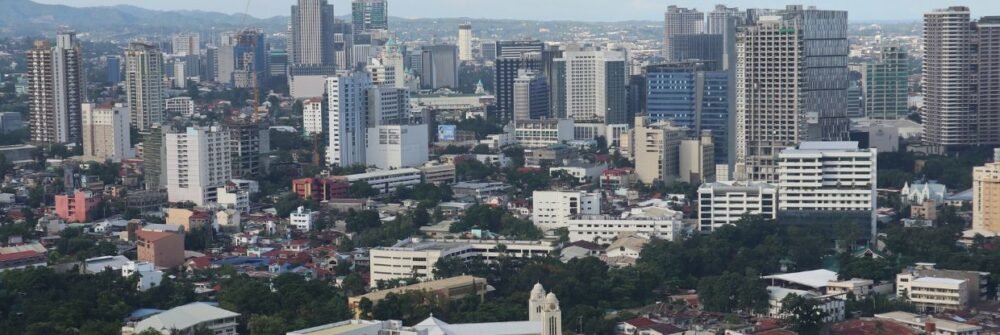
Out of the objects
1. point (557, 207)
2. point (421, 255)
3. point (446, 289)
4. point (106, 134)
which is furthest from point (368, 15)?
point (446, 289)

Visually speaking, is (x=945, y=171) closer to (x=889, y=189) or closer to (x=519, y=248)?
(x=889, y=189)

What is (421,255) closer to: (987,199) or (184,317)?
(184,317)

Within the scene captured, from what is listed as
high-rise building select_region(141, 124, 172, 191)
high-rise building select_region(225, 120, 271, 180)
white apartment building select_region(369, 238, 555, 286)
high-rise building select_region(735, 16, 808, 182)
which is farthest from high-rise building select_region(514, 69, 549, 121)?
white apartment building select_region(369, 238, 555, 286)

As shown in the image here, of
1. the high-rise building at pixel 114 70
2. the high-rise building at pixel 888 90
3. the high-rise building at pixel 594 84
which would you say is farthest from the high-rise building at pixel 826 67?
the high-rise building at pixel 114 70

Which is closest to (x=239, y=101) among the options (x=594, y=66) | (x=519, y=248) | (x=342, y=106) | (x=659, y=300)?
(x=594, y=66)

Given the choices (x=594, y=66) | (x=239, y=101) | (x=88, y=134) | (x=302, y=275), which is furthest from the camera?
(x=239, y=101)

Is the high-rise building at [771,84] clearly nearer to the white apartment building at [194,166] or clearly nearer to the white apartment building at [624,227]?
the white apartment building at [624,227]
